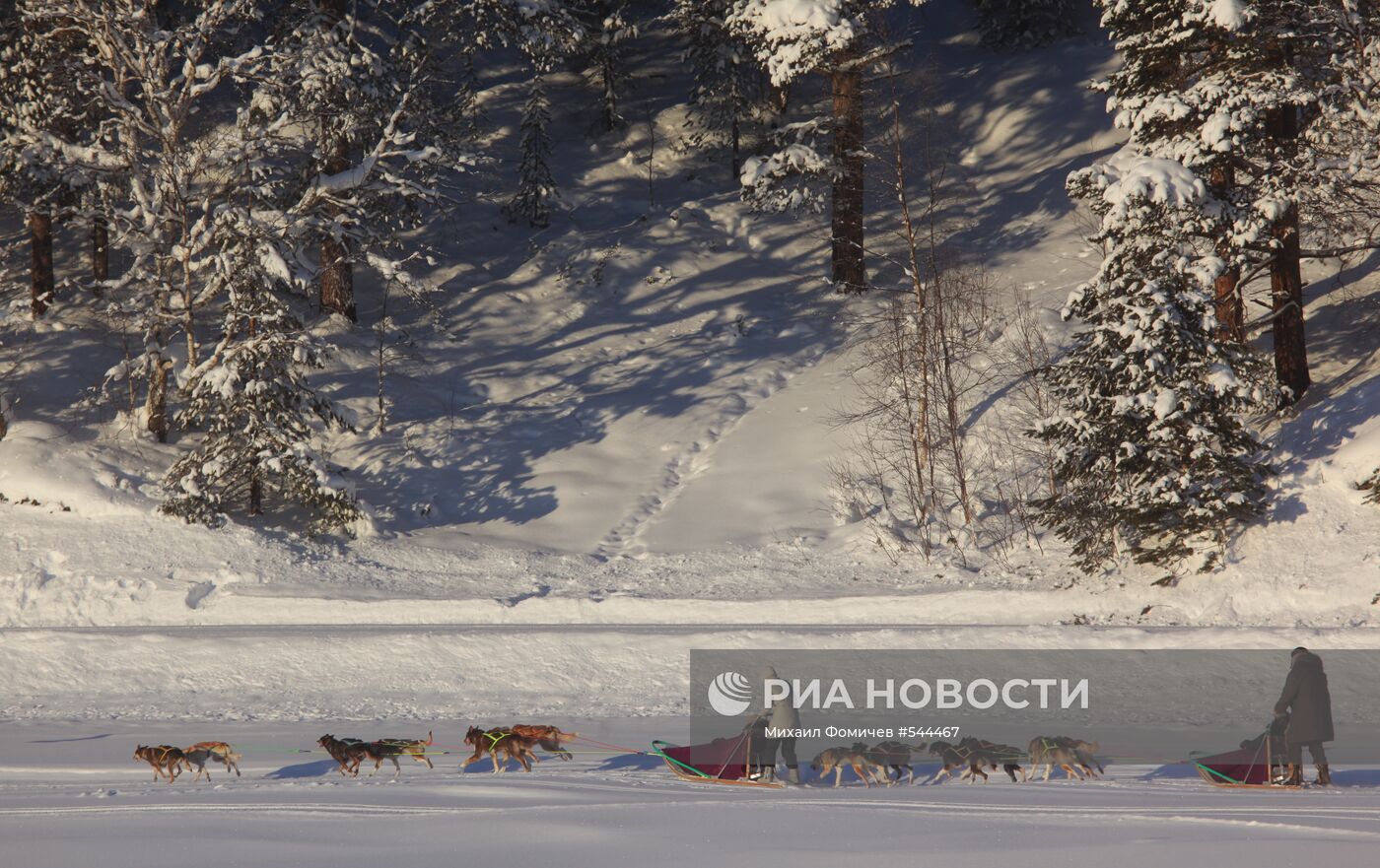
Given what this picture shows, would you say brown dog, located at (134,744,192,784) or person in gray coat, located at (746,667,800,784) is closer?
person in gray coat, located at (746,667,800,784)

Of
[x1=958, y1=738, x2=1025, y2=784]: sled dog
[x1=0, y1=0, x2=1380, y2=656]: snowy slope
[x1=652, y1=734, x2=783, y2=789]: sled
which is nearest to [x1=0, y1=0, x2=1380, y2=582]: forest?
[x1=0, y1=0, x2=1380, y2=656]: snowy slope

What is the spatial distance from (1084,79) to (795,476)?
23435 mm

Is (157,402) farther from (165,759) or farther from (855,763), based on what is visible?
(855,763)

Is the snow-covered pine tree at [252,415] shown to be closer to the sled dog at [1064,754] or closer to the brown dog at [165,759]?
the brown dog at [165,759]

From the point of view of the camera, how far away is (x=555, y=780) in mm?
8844

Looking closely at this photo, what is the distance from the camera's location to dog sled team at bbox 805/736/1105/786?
8.73m

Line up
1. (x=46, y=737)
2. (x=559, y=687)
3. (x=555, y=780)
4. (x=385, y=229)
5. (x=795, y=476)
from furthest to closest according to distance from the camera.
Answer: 1. (x=385, y=229)
2. (x=795, y=476)
3. (x=559, y=687)
4. (x=46, y=737)
5. (x=555, y=780)

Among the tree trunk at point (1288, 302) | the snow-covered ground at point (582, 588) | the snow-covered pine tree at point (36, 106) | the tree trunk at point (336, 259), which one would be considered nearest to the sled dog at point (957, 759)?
the snow-covered ground at point (582, 588)

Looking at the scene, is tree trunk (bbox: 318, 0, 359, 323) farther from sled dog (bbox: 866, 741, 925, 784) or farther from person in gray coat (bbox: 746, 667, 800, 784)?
sled dog (bbox: 866, 741, 925, 784)

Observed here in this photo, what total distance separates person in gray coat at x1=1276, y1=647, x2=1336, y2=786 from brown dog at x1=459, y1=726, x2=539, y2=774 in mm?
6002

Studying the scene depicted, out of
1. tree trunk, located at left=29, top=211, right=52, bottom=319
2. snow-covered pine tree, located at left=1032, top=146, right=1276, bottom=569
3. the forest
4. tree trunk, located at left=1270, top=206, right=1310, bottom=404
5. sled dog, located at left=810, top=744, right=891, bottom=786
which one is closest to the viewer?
sled dog, located at left=810, top=744, right=891, bottom=786

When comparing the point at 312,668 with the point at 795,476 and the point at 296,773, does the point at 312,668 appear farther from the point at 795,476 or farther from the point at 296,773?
the point at 795,476

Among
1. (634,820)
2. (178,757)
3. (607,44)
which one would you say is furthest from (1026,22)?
(634,820)

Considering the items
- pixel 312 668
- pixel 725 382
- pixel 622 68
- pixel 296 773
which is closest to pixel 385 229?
pixel 725 382
